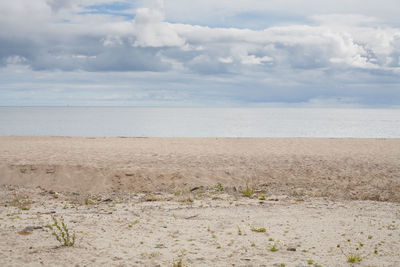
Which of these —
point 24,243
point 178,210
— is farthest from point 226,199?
point 24,243

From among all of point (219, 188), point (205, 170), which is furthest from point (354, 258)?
point (205, 170)

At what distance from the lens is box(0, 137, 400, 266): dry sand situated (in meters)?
7.46

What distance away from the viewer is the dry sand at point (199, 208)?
7457mm

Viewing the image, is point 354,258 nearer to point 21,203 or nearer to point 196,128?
point 21,203

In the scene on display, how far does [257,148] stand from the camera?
23.9 meters

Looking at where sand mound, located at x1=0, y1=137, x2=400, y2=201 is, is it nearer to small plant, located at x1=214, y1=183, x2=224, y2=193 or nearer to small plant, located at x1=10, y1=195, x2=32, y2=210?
small plant, located at x1=214, y1=183, x2=224, y2=193

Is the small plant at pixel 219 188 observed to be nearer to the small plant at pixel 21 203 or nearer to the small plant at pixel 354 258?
the small plant at pixel 21 203

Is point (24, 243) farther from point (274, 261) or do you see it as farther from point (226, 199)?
point (226, 199)

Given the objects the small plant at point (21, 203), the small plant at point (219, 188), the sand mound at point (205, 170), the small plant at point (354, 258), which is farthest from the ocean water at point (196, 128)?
the small plant at point (354, 258)

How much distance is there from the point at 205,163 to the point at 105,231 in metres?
9.97

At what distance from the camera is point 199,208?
1071 centimetres

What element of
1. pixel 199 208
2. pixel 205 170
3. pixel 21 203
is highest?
pixel 205 170

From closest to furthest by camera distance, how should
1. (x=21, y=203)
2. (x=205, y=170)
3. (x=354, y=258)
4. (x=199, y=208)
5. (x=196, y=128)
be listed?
(x=354, y=258), (x=199, y=208), (x=21, y=203), (x=205, y=170), (x=196, y=128)

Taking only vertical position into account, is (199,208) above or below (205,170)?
below
